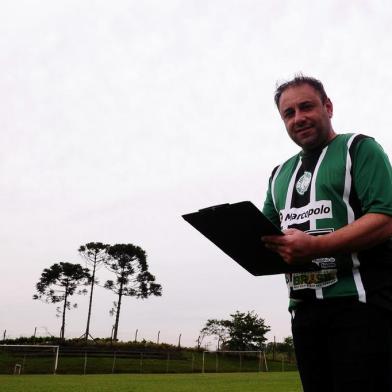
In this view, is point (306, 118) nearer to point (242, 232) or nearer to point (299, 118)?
point (299, 118)

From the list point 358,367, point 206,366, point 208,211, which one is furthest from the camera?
point 206,366

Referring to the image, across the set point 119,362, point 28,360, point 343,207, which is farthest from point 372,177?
point 28,360

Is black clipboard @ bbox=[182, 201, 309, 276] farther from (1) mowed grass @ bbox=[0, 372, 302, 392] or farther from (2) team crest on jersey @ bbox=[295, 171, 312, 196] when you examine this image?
(1) mowed grass @ bbox=[0, 372, 302, 392]

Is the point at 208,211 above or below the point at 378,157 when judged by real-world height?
below

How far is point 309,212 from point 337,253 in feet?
0.70

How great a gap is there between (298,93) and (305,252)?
0.66 metres

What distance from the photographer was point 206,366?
36.1 meters

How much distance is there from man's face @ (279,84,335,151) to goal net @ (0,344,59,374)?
94.5 feet

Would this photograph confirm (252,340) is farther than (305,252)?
Yes

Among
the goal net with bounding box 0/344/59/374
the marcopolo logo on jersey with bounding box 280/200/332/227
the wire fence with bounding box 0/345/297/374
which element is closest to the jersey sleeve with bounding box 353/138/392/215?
the marcopolo logo on jersey with bounding box 280/200/332/227

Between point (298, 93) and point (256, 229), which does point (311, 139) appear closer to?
point (298, 93)

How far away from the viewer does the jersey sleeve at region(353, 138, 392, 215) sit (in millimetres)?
1540

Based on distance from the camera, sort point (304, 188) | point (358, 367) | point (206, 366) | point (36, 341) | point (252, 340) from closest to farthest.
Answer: point (358, 367) → point (304, 188) → point (206, 366) → point (36, 341) → point (252, 340)

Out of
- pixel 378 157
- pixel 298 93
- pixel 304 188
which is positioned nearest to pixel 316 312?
pixel 304 188
